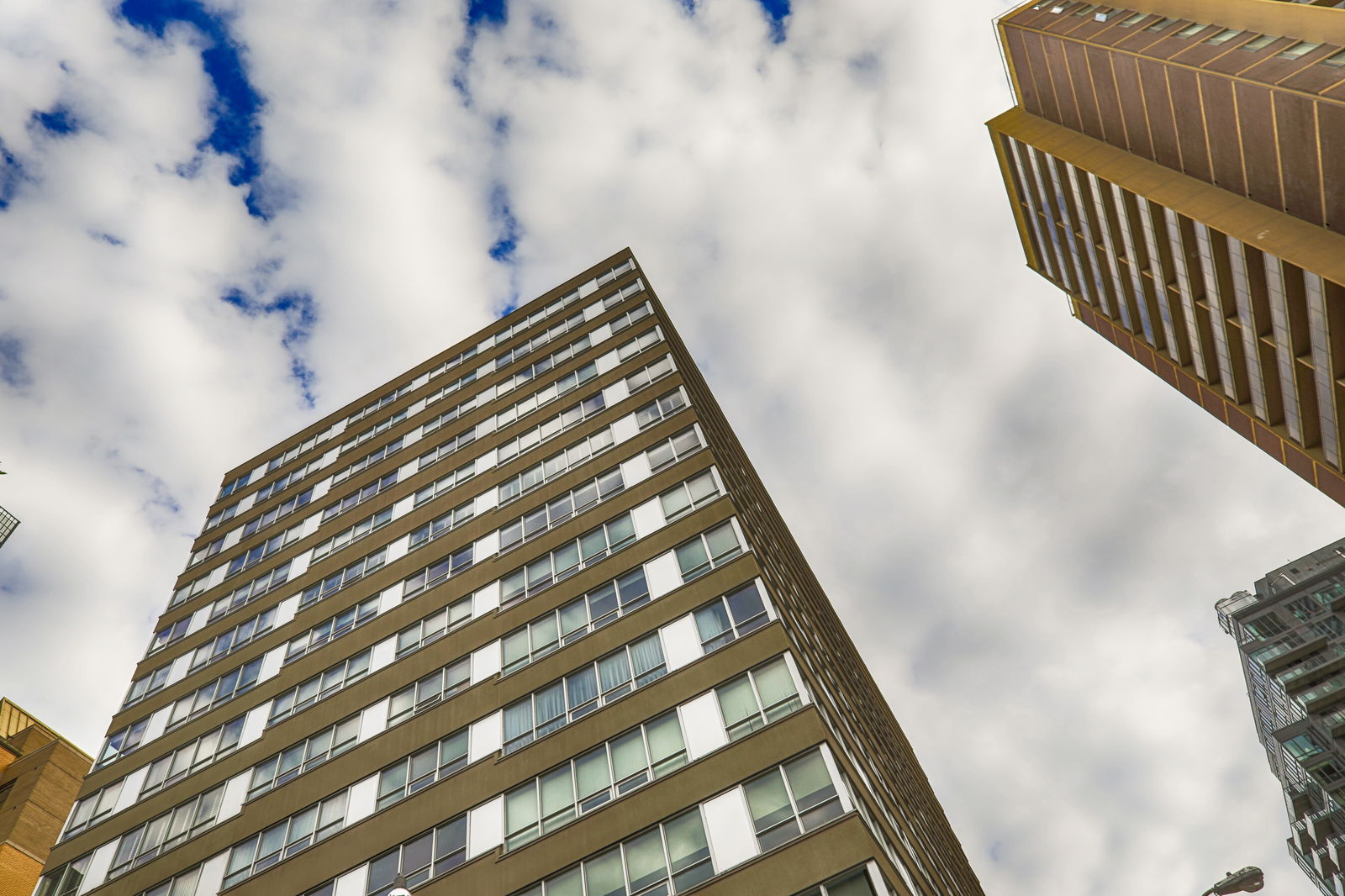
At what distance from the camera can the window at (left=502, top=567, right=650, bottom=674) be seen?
2695 centimetres

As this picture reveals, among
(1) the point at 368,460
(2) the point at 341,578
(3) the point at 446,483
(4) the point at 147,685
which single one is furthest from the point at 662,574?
(4) the point at 147,685

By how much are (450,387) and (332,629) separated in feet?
59.1

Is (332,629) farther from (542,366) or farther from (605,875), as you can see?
(605,875)

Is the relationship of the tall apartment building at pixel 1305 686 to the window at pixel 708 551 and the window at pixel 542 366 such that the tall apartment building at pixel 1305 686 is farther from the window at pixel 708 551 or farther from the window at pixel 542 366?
the window at pixel 542 366

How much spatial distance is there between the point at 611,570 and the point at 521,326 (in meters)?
26.5

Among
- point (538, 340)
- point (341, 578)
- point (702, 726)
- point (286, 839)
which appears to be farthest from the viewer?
point (538, 340)

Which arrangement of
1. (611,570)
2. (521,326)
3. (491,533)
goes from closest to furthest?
(611,570) → (491,533) → (521,326)

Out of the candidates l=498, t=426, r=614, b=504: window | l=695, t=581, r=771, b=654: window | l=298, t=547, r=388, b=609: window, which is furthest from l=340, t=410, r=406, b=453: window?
l=695, t=581, r=771, b=654: window

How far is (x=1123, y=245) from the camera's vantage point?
148ft

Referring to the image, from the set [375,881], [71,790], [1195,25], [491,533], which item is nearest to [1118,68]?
[1195,25]

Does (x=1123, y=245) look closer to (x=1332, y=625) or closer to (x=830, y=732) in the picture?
(x=830, y=732)

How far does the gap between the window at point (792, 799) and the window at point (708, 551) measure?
7.75 metres

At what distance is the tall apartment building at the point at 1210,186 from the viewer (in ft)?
Result: 102

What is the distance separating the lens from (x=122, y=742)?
113ft
